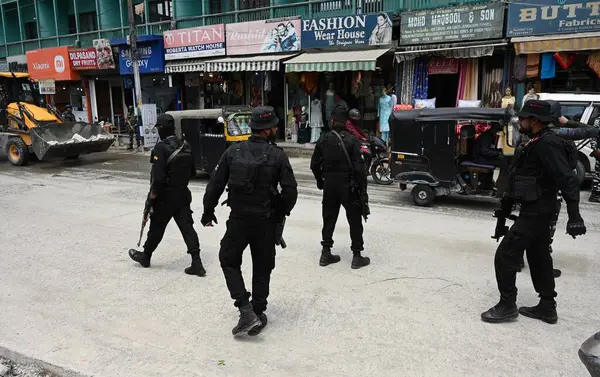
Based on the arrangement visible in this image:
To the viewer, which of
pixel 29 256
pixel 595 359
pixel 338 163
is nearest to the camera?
pixel 595 359

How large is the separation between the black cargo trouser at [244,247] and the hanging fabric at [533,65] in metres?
10.6

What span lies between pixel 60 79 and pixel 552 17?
816 inches

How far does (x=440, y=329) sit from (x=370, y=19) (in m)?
11.9

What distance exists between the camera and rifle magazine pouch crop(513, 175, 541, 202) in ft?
12.7

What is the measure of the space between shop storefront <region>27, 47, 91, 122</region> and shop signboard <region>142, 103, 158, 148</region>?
722 centimetres

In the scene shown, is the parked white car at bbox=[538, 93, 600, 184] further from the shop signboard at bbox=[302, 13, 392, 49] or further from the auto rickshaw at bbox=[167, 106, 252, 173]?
the auto rickshaw at bbox=[167, 106, 252, 173]

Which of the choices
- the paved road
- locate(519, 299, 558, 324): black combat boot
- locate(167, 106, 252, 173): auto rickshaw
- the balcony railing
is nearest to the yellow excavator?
locate(167, 106, 252, 173): auto rickshaw

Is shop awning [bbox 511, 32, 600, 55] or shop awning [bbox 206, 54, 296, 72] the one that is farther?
shop awning [bbox 206, 54, 296, 72]

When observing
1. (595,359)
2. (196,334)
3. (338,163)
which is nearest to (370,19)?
(338,163)

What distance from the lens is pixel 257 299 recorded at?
4.03 metres

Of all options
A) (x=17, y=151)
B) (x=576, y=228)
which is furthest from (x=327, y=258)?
(x=17, y=151)

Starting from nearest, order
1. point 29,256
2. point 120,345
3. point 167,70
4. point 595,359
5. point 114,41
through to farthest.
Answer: point 595,359, point 120,345, point 29,256, point 167,70, point 114,41

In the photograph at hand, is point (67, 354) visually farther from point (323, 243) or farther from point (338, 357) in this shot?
point (323, 243)

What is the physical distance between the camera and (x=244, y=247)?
3.90 meters
